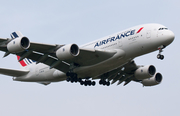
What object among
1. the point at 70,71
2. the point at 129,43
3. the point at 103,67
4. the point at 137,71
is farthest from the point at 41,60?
the point at 137,71

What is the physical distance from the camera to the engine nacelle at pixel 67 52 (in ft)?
108

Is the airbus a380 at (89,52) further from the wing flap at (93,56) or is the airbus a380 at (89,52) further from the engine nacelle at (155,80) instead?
the engine nacelle at (155,80)

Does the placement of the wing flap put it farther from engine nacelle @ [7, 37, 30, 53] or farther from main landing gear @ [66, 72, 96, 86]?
engine nacelle @ [7, 37, 30, 53]

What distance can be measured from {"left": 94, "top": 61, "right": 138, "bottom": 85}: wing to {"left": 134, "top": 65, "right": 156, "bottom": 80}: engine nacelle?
0.59 meters

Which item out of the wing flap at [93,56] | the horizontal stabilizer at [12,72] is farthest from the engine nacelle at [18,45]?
the horizontal stabilizer at [12,72]

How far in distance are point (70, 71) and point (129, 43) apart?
23.6ft

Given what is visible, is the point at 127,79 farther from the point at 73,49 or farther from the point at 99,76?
the point at 73,49

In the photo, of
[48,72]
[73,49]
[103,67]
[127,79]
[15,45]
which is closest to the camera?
[15,45]

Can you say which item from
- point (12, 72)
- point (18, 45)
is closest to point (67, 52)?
point (18, 45)

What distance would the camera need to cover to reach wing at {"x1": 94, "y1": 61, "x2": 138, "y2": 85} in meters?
40.2

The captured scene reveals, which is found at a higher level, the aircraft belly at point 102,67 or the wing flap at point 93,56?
the wing flap at point 93,56

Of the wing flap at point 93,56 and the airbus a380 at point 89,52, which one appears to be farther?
the wing flap at point 93,56

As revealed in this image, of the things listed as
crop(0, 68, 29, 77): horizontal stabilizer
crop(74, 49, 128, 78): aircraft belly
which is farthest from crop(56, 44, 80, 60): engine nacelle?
crop(0, 68, 29, 77): horizontal stabilizer

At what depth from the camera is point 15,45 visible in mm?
31484
